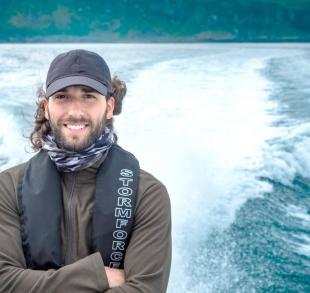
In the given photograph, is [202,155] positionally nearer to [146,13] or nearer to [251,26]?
[251,26]

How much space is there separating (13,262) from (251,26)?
98.1 feet

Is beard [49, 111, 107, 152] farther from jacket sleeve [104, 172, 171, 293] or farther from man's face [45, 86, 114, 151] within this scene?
jacket sleeve [104, 172, 171, 293]

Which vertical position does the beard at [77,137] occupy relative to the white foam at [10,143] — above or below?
above

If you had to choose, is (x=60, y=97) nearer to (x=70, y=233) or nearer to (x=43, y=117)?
(x=43, y=117)

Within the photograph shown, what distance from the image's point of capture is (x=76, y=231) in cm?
147

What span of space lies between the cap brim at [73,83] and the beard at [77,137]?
0.29 feet

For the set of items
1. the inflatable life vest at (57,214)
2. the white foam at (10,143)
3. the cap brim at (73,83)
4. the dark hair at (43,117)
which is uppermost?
the cap brim at (73,83)

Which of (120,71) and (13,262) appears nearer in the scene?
(13,262)

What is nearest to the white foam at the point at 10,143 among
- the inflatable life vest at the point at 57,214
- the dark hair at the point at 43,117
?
the dark hair at the point at 43,117

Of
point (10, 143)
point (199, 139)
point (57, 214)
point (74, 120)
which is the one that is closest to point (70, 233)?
point (57, 214)

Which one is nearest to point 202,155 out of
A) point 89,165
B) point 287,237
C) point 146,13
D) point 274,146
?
point 274,146

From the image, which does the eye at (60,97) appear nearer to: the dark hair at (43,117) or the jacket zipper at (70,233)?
the dark hair at (43,117)

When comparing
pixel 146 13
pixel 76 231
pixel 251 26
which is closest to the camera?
pixel 76 231

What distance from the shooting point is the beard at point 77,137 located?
149 centimetres
